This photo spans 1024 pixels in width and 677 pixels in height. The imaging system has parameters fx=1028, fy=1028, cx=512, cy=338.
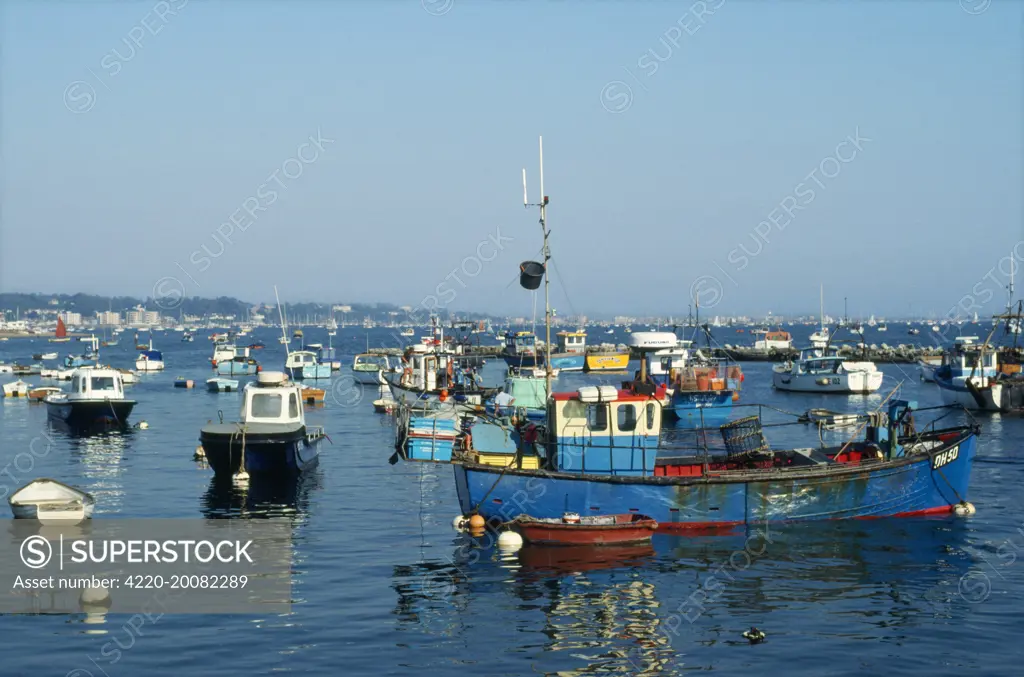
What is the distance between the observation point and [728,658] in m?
20.9

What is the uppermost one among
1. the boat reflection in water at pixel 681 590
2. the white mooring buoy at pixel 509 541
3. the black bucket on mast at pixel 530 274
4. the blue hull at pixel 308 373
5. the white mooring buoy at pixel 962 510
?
the black bucket on mast at pixel 530 274

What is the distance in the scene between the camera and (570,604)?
24578 millimetres

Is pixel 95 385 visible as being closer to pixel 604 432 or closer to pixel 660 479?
pixel 604 432

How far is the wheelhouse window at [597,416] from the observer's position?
3097 centimetres

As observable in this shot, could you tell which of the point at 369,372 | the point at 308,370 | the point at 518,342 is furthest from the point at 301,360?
the point at 518,342

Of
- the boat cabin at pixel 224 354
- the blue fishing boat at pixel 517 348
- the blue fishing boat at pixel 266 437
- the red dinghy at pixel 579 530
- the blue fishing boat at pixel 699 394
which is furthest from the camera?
the boat cabin at pixel 224 354

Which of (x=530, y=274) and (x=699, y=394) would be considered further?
(x=699, y=394)

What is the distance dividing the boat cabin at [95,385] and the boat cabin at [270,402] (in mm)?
20521

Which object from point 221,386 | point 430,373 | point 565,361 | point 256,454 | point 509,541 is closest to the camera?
point 509,541

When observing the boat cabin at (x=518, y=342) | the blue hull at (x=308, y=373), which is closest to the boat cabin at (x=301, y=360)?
the blue hull at (x=308, y=373)

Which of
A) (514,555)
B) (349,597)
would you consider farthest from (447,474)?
(349,597)

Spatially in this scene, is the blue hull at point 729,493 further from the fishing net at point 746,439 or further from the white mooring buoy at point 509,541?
the fishing net at point 746,439

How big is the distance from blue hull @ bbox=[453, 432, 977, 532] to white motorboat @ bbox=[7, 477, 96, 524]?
1158cm

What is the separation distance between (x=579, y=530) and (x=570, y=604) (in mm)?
4491
